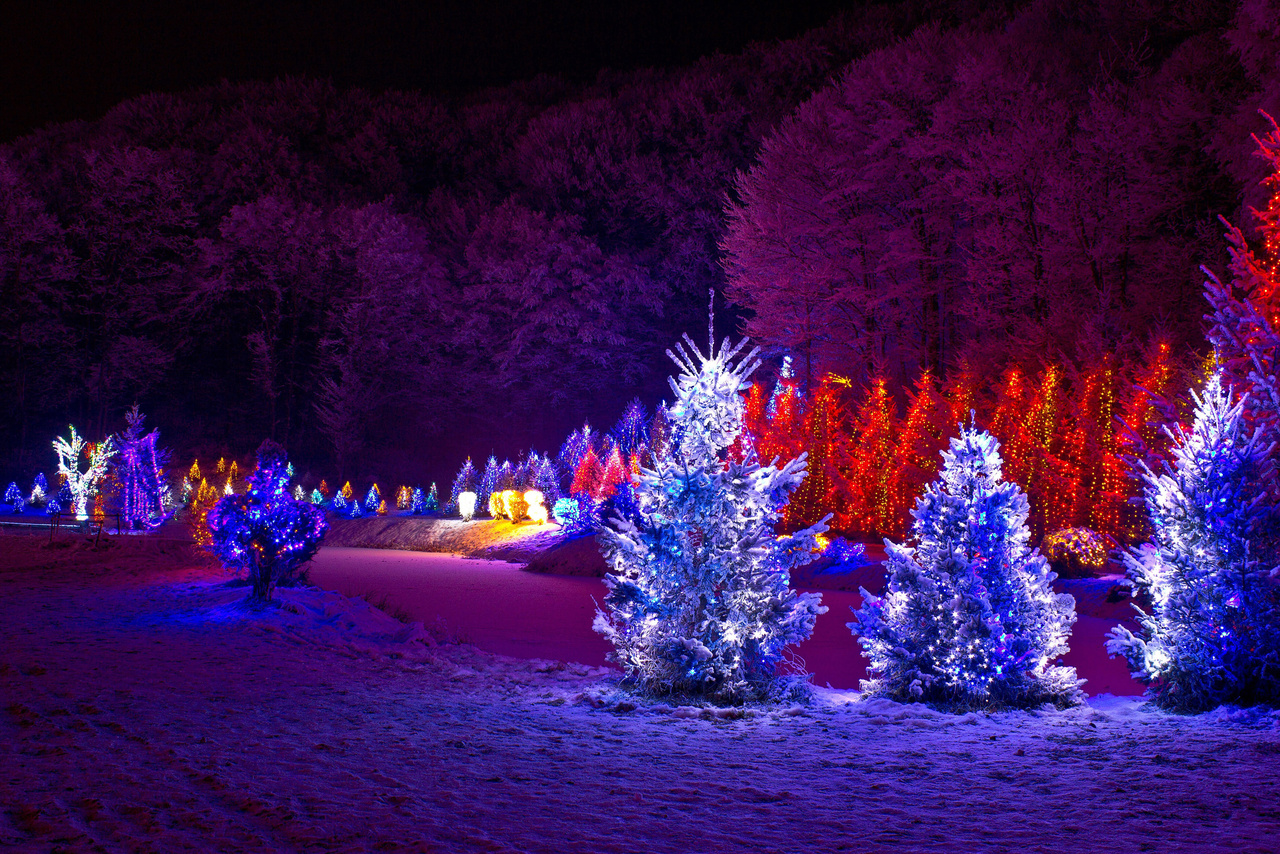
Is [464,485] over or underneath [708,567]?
over

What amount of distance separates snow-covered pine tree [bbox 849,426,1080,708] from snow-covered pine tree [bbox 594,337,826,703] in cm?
64

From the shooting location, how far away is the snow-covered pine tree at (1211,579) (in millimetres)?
5852

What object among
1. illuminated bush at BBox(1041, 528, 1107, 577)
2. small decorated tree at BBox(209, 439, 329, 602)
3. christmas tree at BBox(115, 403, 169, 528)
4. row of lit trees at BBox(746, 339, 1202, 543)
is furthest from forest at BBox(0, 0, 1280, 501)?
small decorated tree at BBox(209, 439, 329, 602)

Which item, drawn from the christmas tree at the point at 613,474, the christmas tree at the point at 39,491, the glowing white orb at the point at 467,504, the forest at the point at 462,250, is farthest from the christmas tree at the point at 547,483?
the christmas tree at the point at 39,491

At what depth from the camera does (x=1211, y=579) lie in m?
6.03

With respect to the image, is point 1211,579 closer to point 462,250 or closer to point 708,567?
point 708,567

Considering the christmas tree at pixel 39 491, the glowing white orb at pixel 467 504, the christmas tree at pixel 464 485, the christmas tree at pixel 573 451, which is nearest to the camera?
the glowing white orb at pixel 467 504

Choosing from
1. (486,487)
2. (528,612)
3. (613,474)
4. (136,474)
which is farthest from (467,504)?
(528,612)

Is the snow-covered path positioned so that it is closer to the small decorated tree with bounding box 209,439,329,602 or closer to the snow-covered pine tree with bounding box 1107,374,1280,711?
the snow-covered pine tree with bounding box 1107,374,1280,711

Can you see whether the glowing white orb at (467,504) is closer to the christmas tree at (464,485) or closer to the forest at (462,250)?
the christmas tree at (464,485)

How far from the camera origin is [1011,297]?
20.3 m

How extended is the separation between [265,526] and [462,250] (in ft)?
96.6

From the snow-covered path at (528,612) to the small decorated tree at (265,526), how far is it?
1.39m

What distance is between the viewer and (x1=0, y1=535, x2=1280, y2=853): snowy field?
328cm
